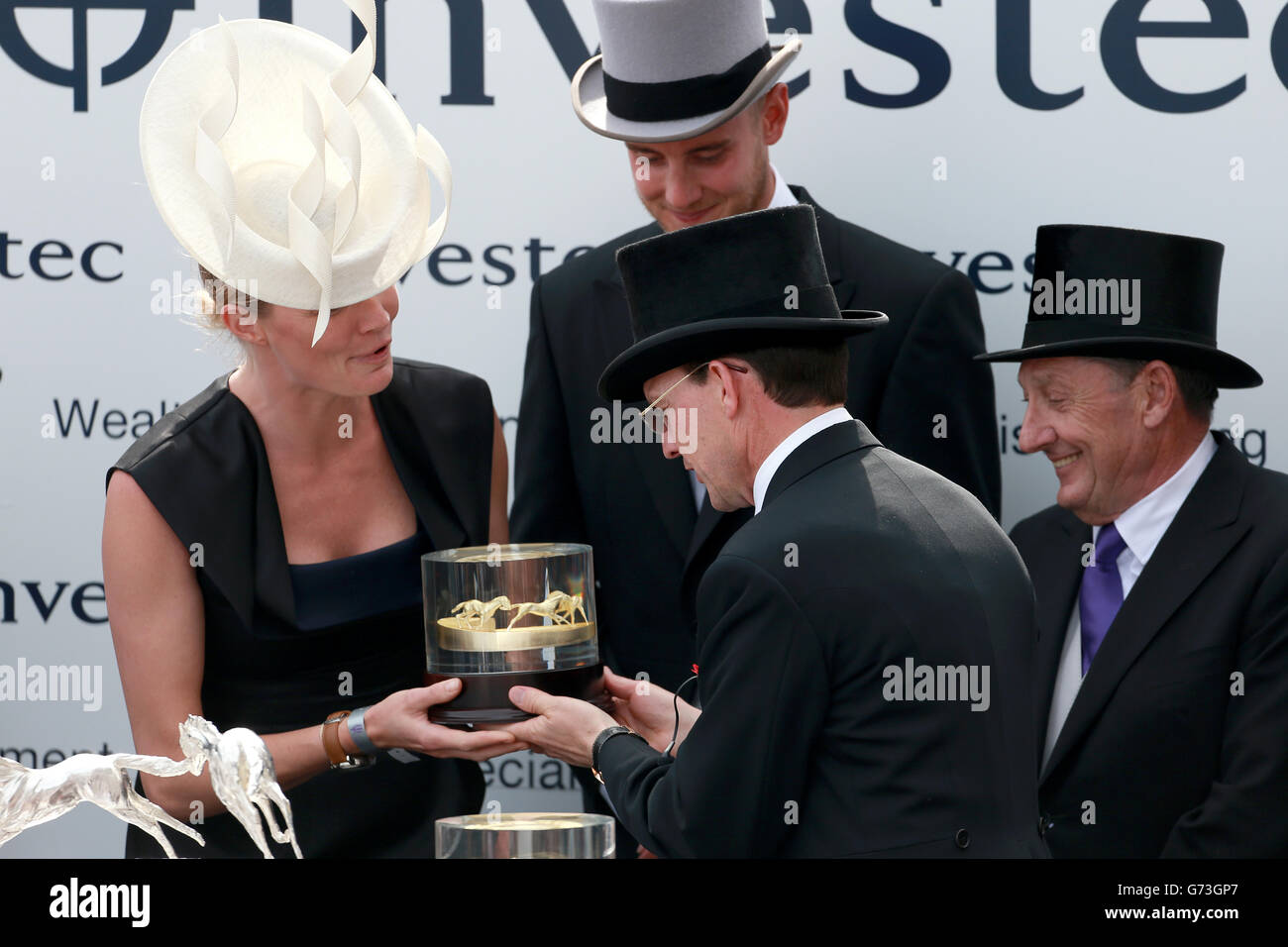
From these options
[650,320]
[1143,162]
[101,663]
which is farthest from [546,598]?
[1143,162]

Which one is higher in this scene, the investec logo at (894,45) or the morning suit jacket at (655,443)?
the investec logo at (894,45)

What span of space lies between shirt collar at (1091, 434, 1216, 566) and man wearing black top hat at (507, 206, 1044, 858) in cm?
100

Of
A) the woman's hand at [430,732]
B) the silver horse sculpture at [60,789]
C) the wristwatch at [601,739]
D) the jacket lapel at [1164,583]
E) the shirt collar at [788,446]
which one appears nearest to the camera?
the silver horse sculpture at [60,789]

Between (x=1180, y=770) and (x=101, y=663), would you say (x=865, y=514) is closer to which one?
(x=1180, y=770)

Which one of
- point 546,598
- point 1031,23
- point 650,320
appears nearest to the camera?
point 650,320

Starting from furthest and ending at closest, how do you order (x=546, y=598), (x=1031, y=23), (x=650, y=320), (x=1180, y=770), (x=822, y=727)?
(x=1031, y=23) < (x=1180, y=770) < (x=546, y=598) < (x=650, y=320) < (x=822, y=727)

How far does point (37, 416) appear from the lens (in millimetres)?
3801

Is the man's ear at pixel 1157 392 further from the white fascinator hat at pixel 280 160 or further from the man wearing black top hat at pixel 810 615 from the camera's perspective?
the white fascinator hat at pixel 280 160

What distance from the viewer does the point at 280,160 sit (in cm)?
290

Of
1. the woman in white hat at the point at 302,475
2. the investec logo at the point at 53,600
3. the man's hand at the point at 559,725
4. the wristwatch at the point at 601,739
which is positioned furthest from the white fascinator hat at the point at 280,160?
the investec logo at the point at 53,600

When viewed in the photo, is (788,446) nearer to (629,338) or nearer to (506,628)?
(506,628)

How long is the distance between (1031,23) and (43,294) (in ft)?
8.04

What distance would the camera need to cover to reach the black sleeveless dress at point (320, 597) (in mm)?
3068

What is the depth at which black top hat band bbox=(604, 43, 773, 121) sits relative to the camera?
326cm
